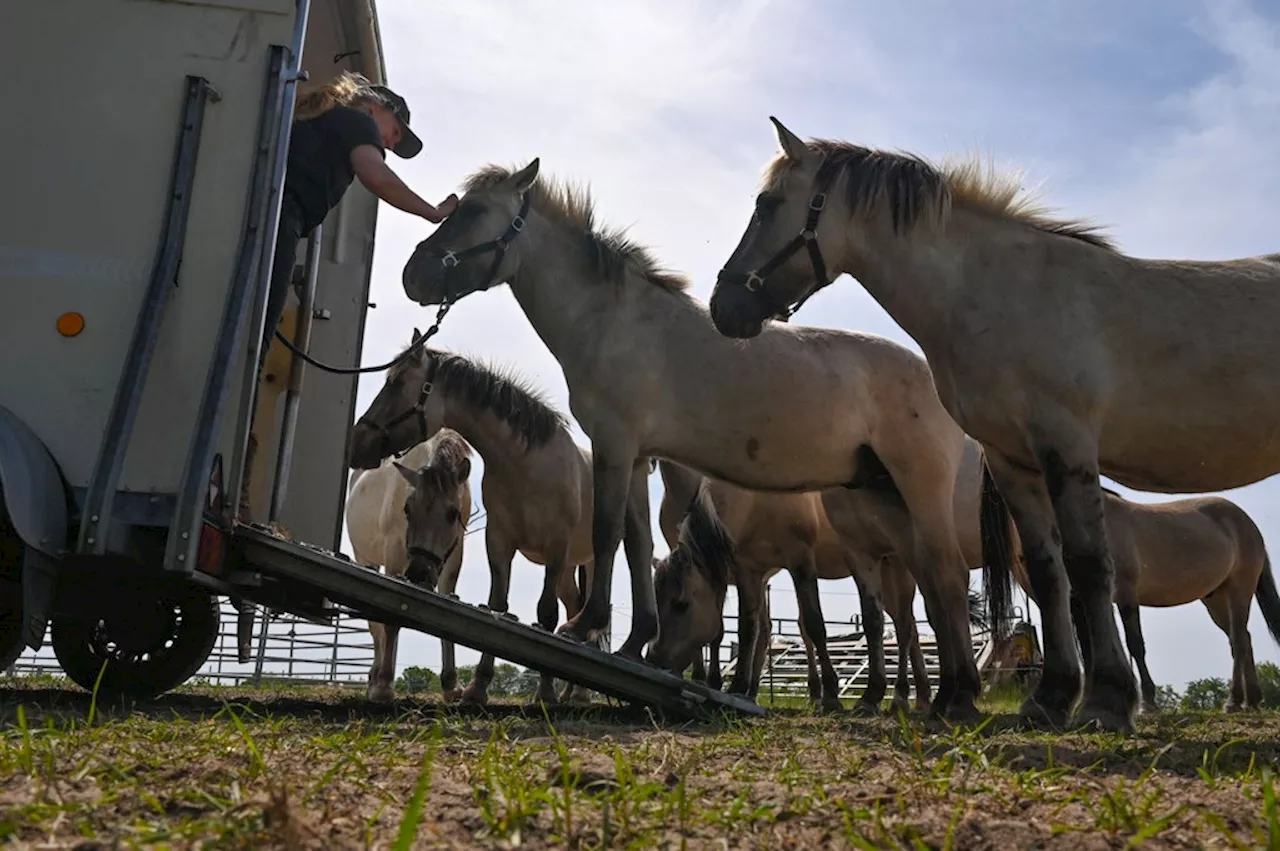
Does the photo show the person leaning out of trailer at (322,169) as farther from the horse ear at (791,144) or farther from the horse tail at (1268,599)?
the horse tail at (1268,599)

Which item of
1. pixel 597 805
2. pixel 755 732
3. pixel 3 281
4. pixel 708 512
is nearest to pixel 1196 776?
pixel 755 732

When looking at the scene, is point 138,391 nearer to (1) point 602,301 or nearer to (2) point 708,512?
(1) point 602,301

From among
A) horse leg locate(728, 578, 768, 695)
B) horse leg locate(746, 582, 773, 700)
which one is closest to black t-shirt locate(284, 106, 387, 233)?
horse leg locate(728, 578, 768, 695)

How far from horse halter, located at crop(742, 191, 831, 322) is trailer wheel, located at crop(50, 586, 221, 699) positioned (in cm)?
333

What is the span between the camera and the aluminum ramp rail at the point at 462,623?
4539 millimetres

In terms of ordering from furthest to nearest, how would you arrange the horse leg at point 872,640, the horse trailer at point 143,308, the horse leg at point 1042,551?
1. the horse leg at point 872,640
2. the horse leg at point 1042,551
3. the horse trailer at point 143,308

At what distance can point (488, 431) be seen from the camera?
940 cm

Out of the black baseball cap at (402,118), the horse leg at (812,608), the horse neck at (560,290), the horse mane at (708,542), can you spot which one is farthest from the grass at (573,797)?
the horse leg at (812,608)

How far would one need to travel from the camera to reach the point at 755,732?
3.54 metres

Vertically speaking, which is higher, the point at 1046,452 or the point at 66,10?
the point at 66,10

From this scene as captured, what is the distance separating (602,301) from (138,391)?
3486mm

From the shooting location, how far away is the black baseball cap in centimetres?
575

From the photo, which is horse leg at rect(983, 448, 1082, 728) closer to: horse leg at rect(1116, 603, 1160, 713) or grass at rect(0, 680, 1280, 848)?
grass at rect(0, 680, 1280, 848)

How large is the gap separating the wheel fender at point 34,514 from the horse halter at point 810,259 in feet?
11.4
